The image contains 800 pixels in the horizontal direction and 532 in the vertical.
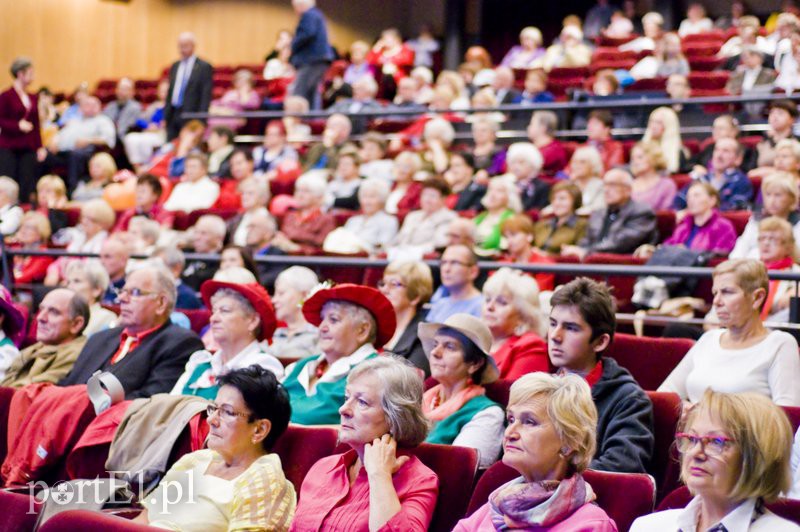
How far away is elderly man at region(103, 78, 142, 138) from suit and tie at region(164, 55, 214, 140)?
165 centimetres

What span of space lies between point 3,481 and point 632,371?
2047 mm

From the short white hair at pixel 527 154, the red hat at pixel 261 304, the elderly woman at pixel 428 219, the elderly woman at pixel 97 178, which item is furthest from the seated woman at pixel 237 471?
the elderly woman at pixel 97 178

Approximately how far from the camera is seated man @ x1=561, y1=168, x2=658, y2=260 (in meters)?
5.66

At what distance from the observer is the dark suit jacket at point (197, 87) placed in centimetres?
909

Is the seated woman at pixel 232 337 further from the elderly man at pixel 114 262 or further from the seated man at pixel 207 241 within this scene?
the seated man at pixel 207 241

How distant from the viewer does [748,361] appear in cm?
334

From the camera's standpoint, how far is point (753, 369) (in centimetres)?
331

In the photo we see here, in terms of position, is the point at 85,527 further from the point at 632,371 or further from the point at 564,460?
the point at 632,371

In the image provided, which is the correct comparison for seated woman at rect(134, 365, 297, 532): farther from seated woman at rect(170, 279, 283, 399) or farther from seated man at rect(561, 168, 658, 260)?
seated man at rect(561, 168, 658, 260)

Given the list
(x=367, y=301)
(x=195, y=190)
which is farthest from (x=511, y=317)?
(x=195, y=190)

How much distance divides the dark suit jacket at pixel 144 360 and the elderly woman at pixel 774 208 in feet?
7.70

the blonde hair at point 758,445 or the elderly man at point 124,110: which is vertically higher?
the elderly man at point 124,110

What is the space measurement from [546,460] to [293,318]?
2272 millimetres

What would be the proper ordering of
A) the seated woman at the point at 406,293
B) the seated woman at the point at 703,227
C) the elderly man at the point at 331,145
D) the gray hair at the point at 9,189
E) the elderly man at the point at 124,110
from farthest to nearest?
the elderly man at the point at 124,110, the elderly man at the point at 331,145, the gray hair at the point at 9,189, the seated woman at the point at 703,227, the seated woman at the point at 406,293
